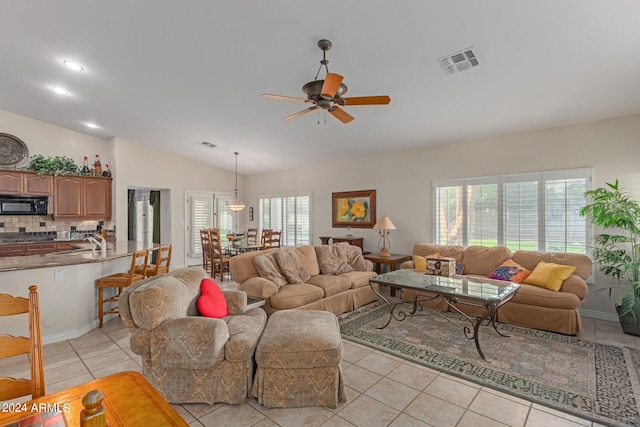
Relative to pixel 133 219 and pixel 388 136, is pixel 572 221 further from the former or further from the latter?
pixel 133 219

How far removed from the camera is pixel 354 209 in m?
6.74

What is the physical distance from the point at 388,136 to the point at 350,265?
89.1 inches

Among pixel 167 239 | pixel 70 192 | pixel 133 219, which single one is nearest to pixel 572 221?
pixel 167 239

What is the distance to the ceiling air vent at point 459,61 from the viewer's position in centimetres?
296

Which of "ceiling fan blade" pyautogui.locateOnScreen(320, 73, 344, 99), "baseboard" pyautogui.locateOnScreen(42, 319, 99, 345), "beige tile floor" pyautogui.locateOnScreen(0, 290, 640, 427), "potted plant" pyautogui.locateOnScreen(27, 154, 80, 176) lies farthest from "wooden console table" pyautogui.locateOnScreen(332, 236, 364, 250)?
"potted plant" pyautogui.locateOnScreen(27, 154, 80, 176)

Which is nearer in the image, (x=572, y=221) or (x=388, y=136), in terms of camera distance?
(x=572, y=221)

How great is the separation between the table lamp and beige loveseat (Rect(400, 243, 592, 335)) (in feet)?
3.82

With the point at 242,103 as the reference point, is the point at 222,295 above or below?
below

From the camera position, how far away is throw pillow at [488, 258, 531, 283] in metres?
4.20

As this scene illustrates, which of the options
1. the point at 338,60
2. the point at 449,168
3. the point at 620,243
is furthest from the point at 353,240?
the point at 620,243

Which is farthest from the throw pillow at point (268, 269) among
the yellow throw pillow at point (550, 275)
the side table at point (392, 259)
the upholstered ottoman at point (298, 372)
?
the yellow throw pillow at point (550, 275)

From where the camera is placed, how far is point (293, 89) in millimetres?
3939

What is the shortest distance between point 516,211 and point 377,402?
12.4 feet

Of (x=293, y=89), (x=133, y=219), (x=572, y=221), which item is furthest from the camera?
(x=133, y=219)
